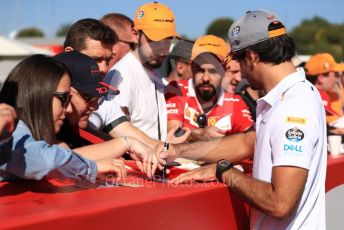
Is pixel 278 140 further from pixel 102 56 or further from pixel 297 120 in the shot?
pixel 102 56

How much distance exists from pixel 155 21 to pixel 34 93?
214 cm

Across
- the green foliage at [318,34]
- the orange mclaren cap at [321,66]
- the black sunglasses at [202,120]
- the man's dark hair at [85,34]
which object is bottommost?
the green foliage at [318,34]

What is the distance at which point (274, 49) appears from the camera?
108 inches

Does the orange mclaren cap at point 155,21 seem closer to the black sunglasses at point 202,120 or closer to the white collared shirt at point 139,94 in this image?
the white collared shirt at point 139,94

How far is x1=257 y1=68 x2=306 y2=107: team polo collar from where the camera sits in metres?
2.68

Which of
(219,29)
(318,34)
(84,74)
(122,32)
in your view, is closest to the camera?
(84,74)

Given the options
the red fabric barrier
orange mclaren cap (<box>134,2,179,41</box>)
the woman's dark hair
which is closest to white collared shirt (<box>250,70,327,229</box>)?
the red fabric barrier

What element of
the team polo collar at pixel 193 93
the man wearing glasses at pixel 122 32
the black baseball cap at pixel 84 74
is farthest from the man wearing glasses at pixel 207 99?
the black baseball cap at pixel 84 74

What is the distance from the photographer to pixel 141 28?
176 inches

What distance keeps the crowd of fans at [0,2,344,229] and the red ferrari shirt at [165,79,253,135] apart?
0.77 feet

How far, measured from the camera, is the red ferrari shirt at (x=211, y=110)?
4719 millimetres

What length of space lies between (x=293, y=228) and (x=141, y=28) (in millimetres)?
2286

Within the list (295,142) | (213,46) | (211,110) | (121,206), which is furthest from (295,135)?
(211,110)

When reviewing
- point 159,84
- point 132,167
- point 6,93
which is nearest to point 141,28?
point 159,84
